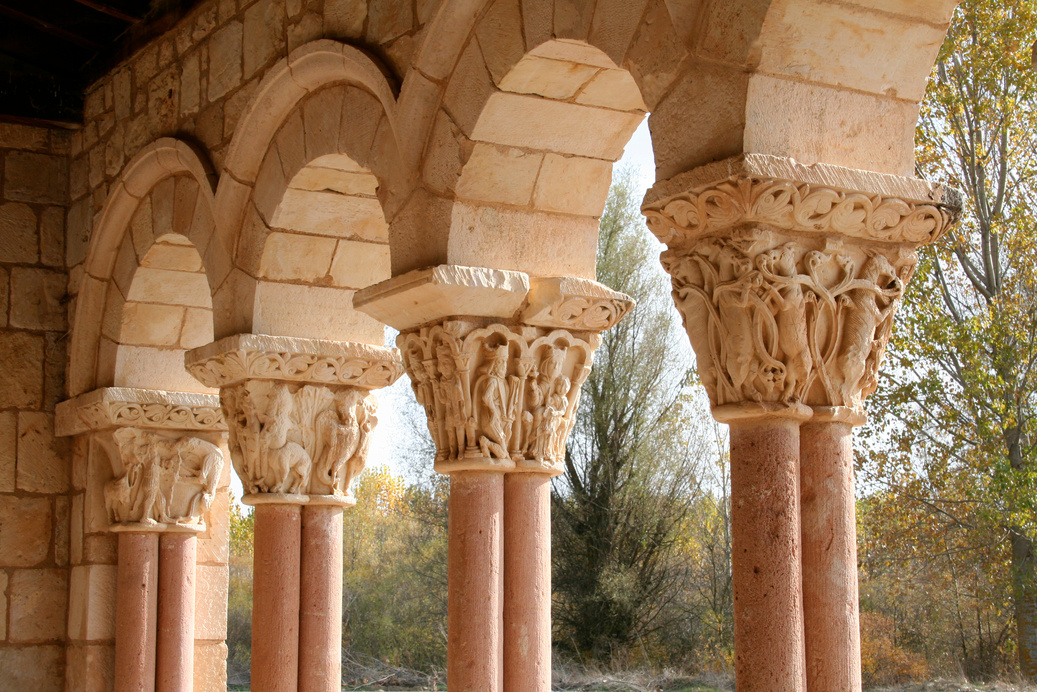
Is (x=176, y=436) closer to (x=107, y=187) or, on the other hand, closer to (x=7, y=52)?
(x=107, y=187)

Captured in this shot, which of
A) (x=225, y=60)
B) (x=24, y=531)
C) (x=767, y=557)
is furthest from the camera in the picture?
(x=24, y=531)

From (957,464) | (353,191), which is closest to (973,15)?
(957,464)

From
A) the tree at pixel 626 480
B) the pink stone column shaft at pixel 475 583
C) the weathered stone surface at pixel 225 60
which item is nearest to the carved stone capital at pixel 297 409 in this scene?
the pink stone column shaft at pixel 475 583

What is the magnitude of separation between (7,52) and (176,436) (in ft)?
7.44

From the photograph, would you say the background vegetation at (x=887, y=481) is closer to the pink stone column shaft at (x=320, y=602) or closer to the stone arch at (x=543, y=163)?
the stone arch at (x=543, y=163)

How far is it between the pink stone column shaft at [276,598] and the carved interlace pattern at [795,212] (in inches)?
91.5

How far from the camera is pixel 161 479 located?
18.4 ft

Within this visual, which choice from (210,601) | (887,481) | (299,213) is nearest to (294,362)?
(299,213)

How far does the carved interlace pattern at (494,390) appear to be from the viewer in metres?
3.58

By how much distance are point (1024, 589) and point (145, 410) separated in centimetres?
584

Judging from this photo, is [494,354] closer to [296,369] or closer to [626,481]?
[296,369]

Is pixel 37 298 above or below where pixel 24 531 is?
above

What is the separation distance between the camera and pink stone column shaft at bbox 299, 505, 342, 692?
4316mm

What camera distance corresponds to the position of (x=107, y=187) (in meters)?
5.75
